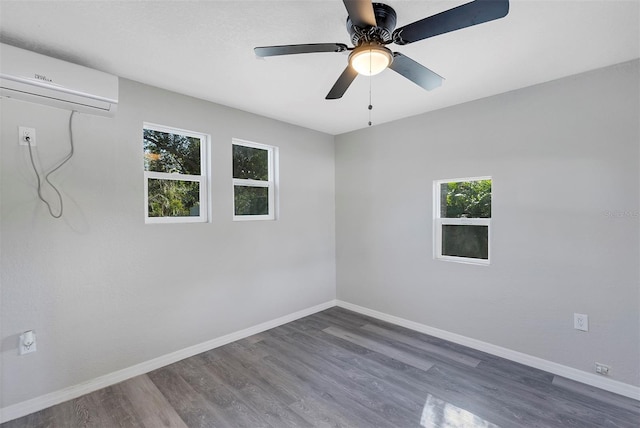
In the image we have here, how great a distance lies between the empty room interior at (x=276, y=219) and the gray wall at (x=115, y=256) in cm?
2

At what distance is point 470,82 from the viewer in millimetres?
2535

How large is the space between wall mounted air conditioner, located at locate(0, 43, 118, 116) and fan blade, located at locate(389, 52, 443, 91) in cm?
198

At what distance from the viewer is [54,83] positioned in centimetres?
193

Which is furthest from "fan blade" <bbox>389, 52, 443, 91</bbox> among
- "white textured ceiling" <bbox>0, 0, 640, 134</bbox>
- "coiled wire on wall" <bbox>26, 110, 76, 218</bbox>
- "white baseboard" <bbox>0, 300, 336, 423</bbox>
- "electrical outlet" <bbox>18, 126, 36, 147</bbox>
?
"white baseboard" <bbox>0, 300, 336, 423</bbox>

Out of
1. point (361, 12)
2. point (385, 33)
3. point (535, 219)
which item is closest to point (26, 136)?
point (361, 12)

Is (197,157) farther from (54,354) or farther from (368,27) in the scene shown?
(368,27)

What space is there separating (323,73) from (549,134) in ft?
6.49

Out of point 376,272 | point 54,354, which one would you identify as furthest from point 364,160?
point 54,354

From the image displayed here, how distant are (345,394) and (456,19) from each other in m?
2.45

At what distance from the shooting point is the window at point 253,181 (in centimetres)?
329

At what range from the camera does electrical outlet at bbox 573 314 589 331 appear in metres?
2.37

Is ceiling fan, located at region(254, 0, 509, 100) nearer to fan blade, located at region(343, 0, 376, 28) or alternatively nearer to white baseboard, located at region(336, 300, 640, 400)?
fan blade, located at region(343, 0, 376, 28)

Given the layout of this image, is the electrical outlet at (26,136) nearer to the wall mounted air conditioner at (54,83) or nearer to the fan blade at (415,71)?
the wall mounted air conditioner at (54,83)

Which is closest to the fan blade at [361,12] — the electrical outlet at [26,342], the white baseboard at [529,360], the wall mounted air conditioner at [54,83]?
the wall mounted air conditioner at [54,83]
